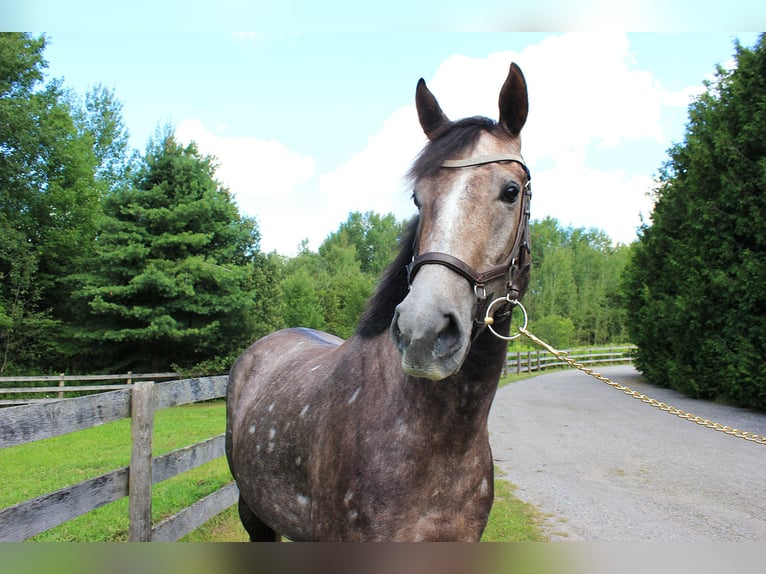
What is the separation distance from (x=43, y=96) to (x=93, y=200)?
149 inches

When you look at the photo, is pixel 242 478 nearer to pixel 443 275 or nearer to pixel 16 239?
pixel 443 275

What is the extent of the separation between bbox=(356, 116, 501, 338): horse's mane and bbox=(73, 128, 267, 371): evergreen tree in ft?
46.6

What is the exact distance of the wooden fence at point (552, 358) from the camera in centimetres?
2238

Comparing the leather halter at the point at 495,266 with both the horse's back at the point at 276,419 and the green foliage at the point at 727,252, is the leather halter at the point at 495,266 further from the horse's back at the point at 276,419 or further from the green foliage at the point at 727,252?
the green foliage at the point at 727,252

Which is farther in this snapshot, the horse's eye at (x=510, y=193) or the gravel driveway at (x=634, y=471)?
the gravel driveway at (x=634, y=471)

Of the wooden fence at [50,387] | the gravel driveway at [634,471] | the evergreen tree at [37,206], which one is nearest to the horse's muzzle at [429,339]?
the gravel driveway at [634,471]

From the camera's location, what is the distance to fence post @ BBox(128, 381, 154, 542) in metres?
2.96

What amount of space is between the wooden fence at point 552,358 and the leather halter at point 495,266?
1786cm

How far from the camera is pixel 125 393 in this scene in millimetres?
2963

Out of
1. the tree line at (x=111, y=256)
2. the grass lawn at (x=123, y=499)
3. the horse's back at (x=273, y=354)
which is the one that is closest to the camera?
the horse's back at (x=273, y=354)

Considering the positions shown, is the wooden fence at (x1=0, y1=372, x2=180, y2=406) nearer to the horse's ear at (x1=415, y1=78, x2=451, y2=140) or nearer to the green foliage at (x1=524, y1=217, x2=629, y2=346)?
the horse's ear at (x1=415, y1=78, x2=451, y2=140)

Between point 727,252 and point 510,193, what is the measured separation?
10.7 meters

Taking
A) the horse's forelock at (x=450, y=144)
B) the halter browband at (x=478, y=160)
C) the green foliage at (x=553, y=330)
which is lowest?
the green foliage at (x=553, y=330)

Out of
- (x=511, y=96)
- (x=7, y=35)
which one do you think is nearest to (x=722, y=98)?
(x=511, y=96)
